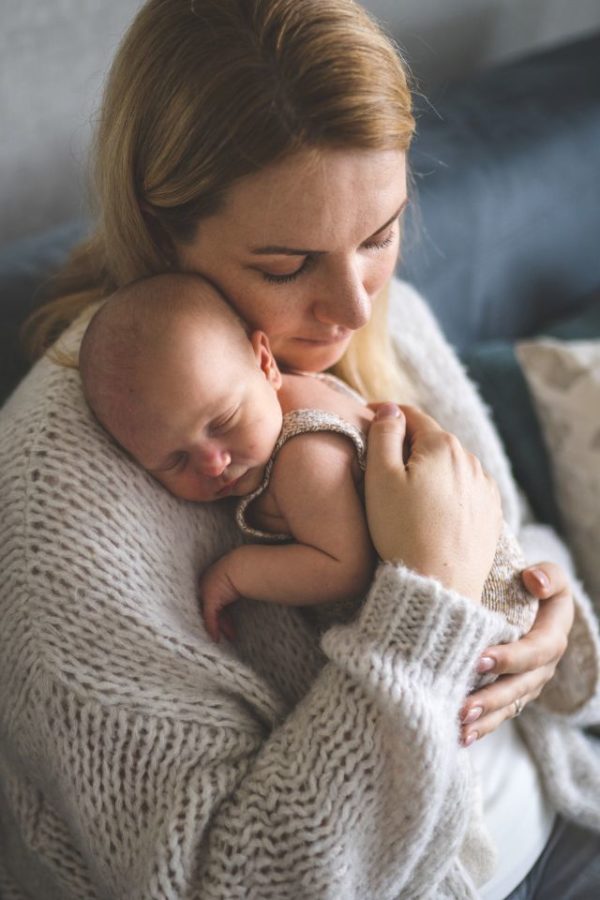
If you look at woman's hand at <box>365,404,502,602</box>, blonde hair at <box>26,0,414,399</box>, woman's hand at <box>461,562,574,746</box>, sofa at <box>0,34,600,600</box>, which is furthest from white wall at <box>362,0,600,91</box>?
woman's hand at <box>461,562,574,746</box>

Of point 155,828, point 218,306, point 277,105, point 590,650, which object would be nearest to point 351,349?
point 218,306

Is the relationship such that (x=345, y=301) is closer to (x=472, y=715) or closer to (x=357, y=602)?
(x=357, y=602)

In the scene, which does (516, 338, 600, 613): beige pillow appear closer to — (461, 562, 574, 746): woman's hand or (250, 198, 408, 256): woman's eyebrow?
(461, 562, 574, 746): woman's hand

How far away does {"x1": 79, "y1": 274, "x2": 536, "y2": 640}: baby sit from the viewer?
33.9 inches

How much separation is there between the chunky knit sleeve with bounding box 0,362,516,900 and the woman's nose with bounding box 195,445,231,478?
0.24 feet

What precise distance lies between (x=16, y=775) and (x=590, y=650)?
69 cm

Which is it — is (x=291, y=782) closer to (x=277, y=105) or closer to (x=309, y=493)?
(x=309, y=493)

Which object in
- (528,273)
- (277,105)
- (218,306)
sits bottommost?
(528,273)

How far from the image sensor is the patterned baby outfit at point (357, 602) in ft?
3.06

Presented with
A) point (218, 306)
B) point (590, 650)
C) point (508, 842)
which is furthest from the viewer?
point (590, 650)

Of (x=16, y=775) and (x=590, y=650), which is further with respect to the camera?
(x=590, y=650)

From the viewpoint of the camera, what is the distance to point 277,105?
2.63ft

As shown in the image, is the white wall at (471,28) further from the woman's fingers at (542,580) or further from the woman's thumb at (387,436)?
the woman's fingers at (542,580)

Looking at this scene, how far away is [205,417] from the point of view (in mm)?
877
